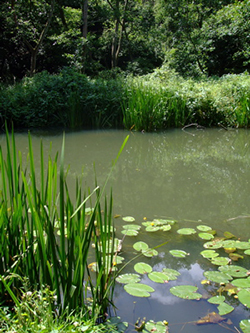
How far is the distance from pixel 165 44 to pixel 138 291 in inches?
612

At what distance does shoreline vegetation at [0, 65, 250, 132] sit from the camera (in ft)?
22.0

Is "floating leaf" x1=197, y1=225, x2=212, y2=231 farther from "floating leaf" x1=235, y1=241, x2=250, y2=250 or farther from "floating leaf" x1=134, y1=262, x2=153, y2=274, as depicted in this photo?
"floating leaf" x1=134, y1=262, x2=153, y2=274

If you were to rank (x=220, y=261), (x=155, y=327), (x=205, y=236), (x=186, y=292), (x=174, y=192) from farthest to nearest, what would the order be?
1. (x=174, y=192)
2. (x=205, y=236)
3. (x=220, y=261)
4. (x=186, y=292)
5. (x=155, y=327)

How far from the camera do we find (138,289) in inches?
69.2

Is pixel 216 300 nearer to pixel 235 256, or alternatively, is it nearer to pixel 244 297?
pixel 244 297

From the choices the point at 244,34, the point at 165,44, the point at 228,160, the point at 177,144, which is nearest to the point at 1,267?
the point at 228,160

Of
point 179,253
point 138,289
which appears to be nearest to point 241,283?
point 179,253

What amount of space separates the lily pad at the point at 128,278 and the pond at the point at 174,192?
0.10 feet

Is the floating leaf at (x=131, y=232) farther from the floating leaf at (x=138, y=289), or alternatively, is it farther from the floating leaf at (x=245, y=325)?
the floating leaf at (x=245, y=325)

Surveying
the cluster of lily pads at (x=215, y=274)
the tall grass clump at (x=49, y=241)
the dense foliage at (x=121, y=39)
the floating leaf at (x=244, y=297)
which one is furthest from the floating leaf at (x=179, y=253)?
the dense foliage at (x=121, y=39)

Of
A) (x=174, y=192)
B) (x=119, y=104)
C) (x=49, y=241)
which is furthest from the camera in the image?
(x=119, y=104)

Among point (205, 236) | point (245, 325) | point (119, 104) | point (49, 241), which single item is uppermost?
point (119, 104)

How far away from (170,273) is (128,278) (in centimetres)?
25

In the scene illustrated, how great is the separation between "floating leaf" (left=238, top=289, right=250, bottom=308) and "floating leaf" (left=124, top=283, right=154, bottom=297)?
17.5 inches
